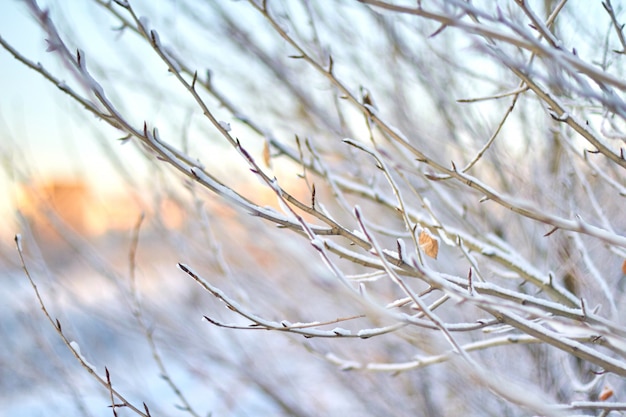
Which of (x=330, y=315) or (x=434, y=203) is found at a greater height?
(x=434, y=203)

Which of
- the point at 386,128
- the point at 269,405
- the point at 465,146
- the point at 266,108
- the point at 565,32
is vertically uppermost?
the point at 565,32

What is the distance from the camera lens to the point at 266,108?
3641 mm

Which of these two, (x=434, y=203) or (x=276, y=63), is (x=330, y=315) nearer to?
(x=434, y=203)

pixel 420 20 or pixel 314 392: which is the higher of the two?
pixel 420 20

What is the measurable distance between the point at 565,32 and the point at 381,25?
1.05 m

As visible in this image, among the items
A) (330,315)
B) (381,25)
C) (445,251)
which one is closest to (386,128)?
(445,251)

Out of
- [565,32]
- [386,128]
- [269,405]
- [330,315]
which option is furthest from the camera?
[330,315]

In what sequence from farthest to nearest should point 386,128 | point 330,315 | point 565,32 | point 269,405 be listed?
point 330,315, point 565,32, point 269,405, point 386,128

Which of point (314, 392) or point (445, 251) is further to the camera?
point (314, 392)

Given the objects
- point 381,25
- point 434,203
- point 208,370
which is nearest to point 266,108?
point 381,25

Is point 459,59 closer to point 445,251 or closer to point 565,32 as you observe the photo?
point 565,32

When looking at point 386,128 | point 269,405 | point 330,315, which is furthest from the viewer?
point 330,315

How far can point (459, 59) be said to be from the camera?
3533 millimetres

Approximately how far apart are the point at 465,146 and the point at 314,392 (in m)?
1.73
